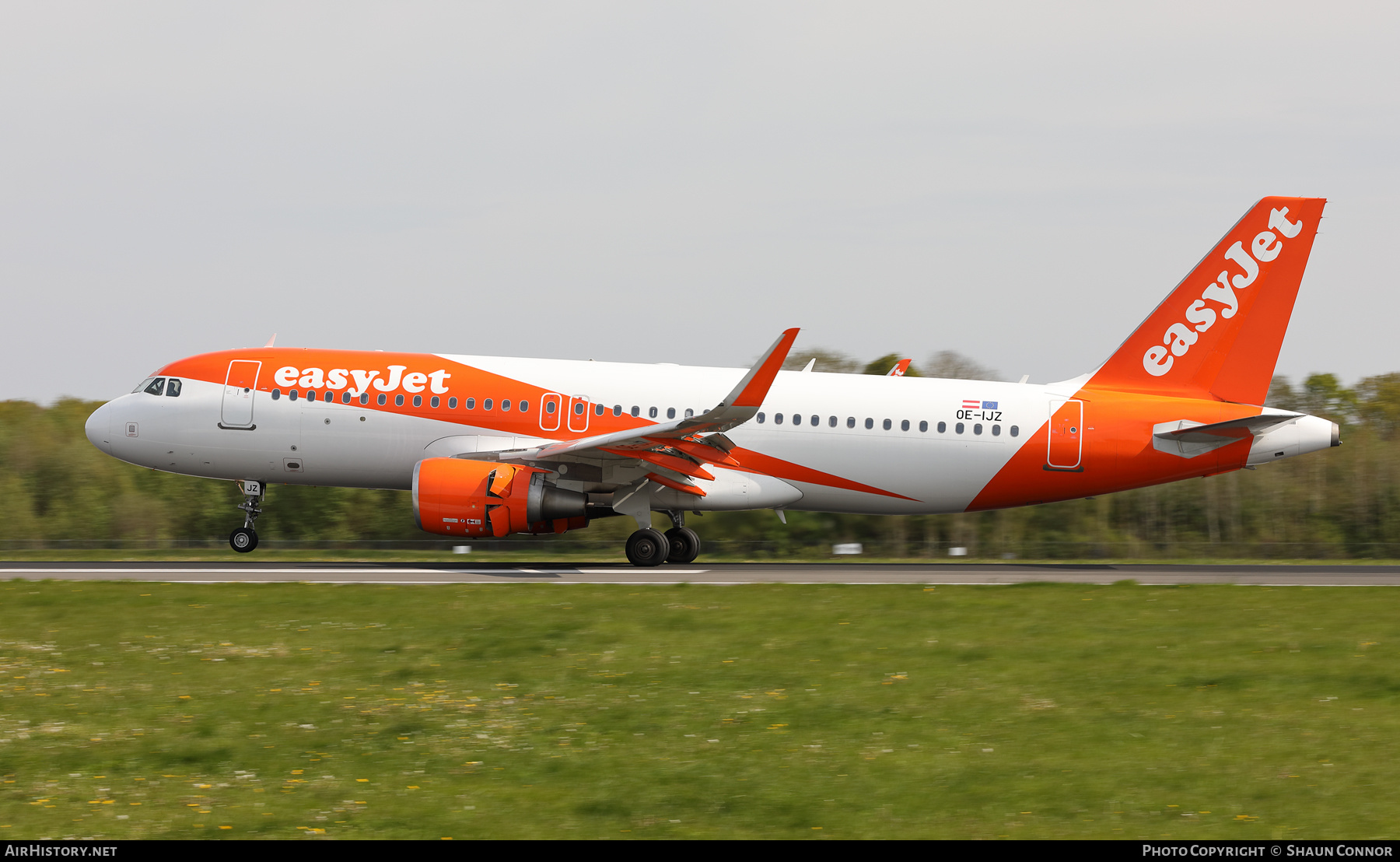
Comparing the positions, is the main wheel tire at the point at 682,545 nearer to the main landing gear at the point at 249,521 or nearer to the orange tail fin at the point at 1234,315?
the main landing gear at the point at 249,521

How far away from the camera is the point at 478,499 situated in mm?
22688

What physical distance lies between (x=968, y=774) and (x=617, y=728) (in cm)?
312

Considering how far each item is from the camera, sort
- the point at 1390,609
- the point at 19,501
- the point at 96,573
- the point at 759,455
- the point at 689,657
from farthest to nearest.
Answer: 1. the point at 19,501
2. the point at 759,455
3. the point at 96,573
4. the point at 1390,609
5. the point at 689,657

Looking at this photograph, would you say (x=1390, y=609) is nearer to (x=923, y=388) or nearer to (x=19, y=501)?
(x=923, y=388)

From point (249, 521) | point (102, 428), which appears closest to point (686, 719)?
point (249, 521)

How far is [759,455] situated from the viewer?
82.5 feet

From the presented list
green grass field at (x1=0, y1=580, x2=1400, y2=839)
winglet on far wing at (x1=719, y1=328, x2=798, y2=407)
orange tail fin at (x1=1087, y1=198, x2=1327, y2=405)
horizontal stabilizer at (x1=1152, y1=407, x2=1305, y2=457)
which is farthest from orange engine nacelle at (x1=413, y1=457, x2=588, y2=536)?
horizontal stabilizer at (x1=1152, y1=407, x2=1305, y2=457)

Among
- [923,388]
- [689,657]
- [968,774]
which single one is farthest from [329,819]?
[923,388]

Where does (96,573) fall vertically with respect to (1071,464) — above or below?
→ below

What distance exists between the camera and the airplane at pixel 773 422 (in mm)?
24641

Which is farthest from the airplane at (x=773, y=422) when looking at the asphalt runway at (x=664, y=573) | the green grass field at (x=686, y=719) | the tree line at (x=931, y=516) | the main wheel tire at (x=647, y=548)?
the tree line at (x=931, y=516)

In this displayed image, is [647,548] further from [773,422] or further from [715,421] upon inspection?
[773,422]

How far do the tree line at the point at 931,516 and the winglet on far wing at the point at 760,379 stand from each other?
1248 cm

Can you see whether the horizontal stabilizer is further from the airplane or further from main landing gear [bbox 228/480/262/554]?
main landing gear [bbox 228/480/262/554]
